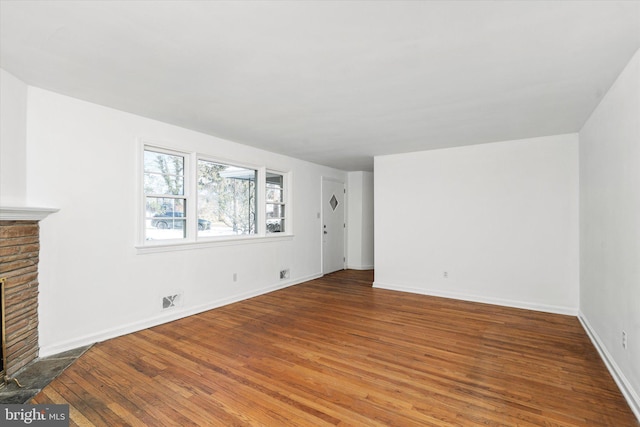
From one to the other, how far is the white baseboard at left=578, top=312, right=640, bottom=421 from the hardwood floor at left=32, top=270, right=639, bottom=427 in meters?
0.05

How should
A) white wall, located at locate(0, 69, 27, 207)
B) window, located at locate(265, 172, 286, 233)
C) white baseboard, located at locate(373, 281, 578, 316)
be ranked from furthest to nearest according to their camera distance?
window, located at locate(265, 172, 286, 233) < white baseboard, located at locate(373, 281, 578, 316) < white wall, located at locate(0, 69, 27, 207)

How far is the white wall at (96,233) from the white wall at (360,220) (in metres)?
3.97

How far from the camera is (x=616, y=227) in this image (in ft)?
8.48

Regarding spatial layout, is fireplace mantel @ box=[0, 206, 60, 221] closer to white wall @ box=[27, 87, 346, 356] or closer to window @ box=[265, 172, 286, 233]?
white wall @ box=[27, 87, 346, 356]

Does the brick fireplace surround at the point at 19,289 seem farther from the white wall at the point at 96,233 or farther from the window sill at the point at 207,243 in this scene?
the window sill at the point at 207,243

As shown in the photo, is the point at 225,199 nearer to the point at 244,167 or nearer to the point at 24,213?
the point at 244,167

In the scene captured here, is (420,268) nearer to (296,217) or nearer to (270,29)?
(296,217)

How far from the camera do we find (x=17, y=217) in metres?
2.48

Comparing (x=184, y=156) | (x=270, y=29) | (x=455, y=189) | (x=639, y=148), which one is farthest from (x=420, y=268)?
(x=270, y=29)

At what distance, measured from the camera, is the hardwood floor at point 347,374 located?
6.69 feet

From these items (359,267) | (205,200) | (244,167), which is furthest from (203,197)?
(359,267)

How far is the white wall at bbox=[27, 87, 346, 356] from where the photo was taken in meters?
2.86

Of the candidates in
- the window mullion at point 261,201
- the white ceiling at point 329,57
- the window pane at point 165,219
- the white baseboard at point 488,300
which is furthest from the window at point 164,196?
the white baseboard at point 488,300

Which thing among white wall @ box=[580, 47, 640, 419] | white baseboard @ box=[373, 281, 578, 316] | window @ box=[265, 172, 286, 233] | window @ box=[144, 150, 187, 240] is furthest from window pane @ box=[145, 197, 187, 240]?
white wall @ box=[580, 47, 640, 419]
